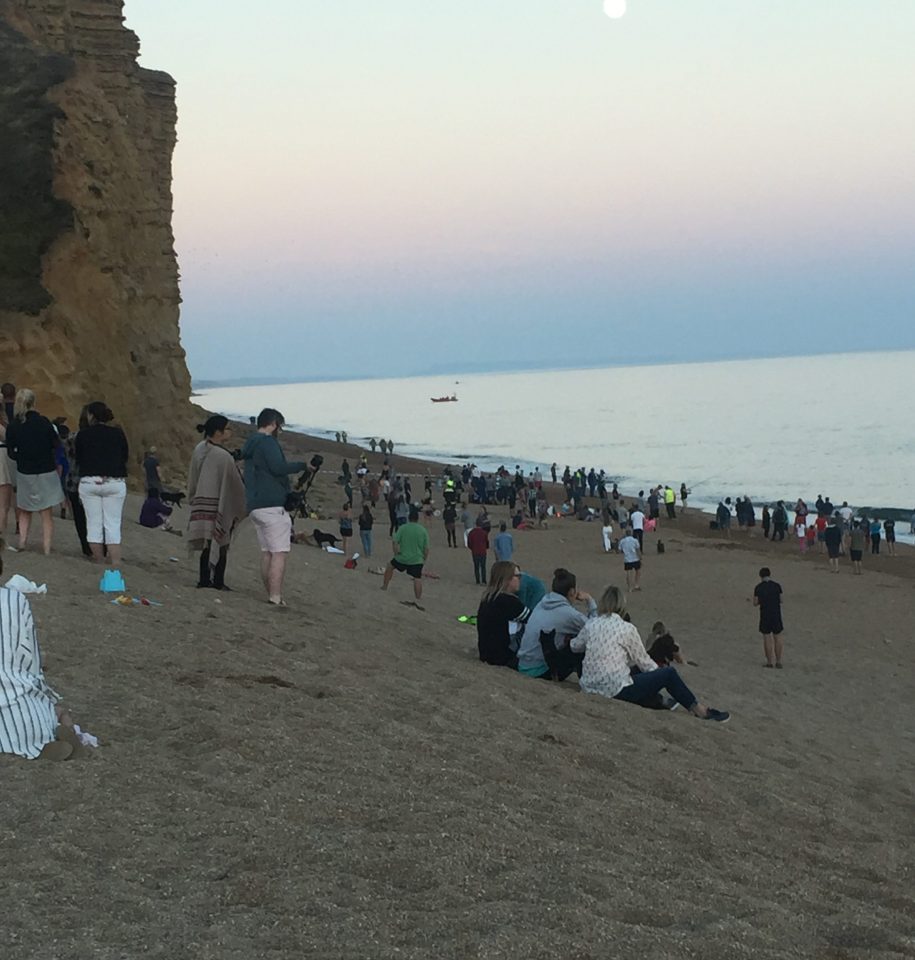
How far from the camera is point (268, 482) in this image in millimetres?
10438

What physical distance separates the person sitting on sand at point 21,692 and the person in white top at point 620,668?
177 inches

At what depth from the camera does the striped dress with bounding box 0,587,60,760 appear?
19.0ft

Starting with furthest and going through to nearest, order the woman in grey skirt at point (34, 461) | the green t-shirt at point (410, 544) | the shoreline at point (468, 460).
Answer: the shoreline at point (468, 460) < the green t-shirt at point (410, 544) < the woman in grey skirt at point (34, 461)

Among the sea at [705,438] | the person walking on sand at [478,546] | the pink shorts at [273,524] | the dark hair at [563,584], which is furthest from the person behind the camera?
the sea at [705,438]

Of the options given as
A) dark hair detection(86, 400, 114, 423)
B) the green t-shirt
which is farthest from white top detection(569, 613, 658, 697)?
the green t-shirt

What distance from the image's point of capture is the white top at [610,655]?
30.2 ft

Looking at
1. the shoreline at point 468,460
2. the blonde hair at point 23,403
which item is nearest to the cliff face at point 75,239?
the blonde hair at point 23,403

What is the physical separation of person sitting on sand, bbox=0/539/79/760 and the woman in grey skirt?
228 inches

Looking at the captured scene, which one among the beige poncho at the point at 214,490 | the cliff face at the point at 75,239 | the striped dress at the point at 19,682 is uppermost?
the cliff face at the point at 75,239

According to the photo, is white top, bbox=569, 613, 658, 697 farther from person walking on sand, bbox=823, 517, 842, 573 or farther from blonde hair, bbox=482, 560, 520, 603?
person walking on sand, bbox=823, 517, 842, 573

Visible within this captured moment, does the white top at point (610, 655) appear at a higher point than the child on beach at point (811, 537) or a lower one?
higher

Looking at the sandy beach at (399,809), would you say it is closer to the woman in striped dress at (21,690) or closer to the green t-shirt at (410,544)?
the woman in striped dress at (21,690)

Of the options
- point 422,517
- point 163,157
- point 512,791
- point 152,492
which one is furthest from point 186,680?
point 163,157

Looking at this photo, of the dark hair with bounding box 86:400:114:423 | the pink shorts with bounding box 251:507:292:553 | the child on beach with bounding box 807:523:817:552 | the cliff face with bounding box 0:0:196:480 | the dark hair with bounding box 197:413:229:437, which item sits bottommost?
the child on beach with bounding box 807:523:817:552
